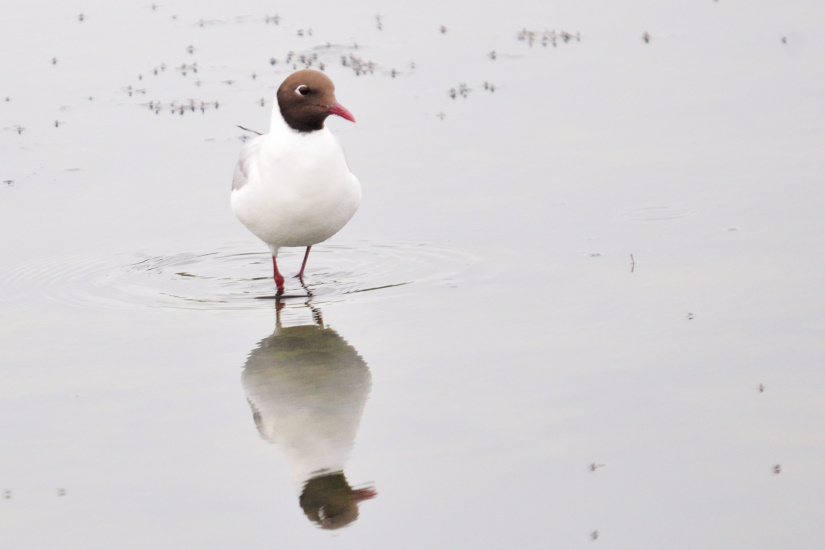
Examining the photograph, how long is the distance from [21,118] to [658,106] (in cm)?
676

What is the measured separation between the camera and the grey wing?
8.63 m

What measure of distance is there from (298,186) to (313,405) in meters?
2.05

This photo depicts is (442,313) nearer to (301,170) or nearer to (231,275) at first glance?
(301,170)

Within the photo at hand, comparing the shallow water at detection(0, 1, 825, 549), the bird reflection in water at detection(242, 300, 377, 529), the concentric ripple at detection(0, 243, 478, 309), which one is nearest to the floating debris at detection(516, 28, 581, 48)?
the shallow water at detection(0, 1, 825, 549)

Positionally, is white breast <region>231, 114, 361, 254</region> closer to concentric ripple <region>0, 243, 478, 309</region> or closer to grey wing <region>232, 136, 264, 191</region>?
grey wing <region>232, 136, 264, 191</region>

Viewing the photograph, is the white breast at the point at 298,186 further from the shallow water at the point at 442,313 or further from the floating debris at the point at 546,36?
the floating debris at the point at 546,36

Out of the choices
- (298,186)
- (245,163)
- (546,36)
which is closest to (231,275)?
(245,163)

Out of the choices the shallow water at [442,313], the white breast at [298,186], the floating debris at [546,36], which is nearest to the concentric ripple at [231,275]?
the shallow water at [442,313]

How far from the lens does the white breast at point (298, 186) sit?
8211 millimetres

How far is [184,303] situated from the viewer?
27.7ft

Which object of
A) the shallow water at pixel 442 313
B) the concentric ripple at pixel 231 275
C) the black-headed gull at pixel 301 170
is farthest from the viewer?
the concentric ripple at pixel 231 275

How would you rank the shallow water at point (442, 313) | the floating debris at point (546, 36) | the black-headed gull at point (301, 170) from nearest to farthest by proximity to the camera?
the shallow water at point (442, 313) → the black-headed gull at point (301, 170) → the floating debris at point (546, 36)

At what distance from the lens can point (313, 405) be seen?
21.6ft

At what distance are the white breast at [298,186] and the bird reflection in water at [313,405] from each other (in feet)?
2.01
